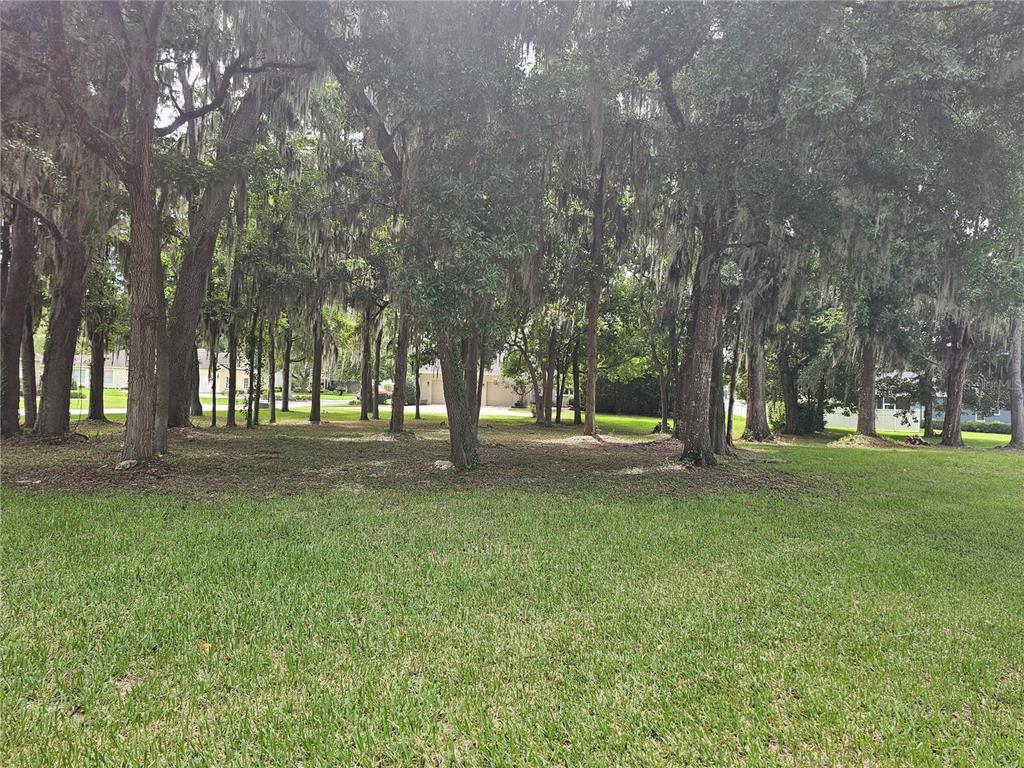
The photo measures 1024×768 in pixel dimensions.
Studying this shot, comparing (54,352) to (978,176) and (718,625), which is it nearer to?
(718,625)

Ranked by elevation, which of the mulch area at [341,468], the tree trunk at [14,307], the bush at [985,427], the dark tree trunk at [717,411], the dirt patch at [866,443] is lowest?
the bush at [985,427]

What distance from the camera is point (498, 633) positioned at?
9.73 ft

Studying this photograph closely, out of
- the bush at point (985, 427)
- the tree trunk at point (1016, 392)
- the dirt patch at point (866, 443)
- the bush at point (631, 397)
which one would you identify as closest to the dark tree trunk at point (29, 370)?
the dirt patch at point (866, 443)

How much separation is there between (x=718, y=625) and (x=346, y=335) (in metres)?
24.5

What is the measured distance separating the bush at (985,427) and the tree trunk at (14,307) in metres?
38.2

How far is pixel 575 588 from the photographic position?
3678 millimetres

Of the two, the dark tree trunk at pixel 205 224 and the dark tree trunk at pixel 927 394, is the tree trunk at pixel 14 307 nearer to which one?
the dark tree trunk at pixel 205 224

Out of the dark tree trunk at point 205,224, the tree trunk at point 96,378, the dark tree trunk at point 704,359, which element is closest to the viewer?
the dark tree trunk at point 205,224

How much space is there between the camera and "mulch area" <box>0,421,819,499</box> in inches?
290

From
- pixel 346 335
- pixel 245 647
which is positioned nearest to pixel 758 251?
pixel 245 647

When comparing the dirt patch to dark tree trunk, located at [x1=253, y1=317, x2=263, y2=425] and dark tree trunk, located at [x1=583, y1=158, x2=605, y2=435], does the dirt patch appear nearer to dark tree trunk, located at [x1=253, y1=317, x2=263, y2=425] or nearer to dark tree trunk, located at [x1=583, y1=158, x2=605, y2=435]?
dark tree trunk, located at [x1=583, y1=158, x2=605, y2=435]

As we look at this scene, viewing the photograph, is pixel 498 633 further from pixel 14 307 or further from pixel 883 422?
pixel 883 422

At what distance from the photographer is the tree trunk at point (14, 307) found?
1088 centimetres

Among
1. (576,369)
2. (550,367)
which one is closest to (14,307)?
(550,367)
